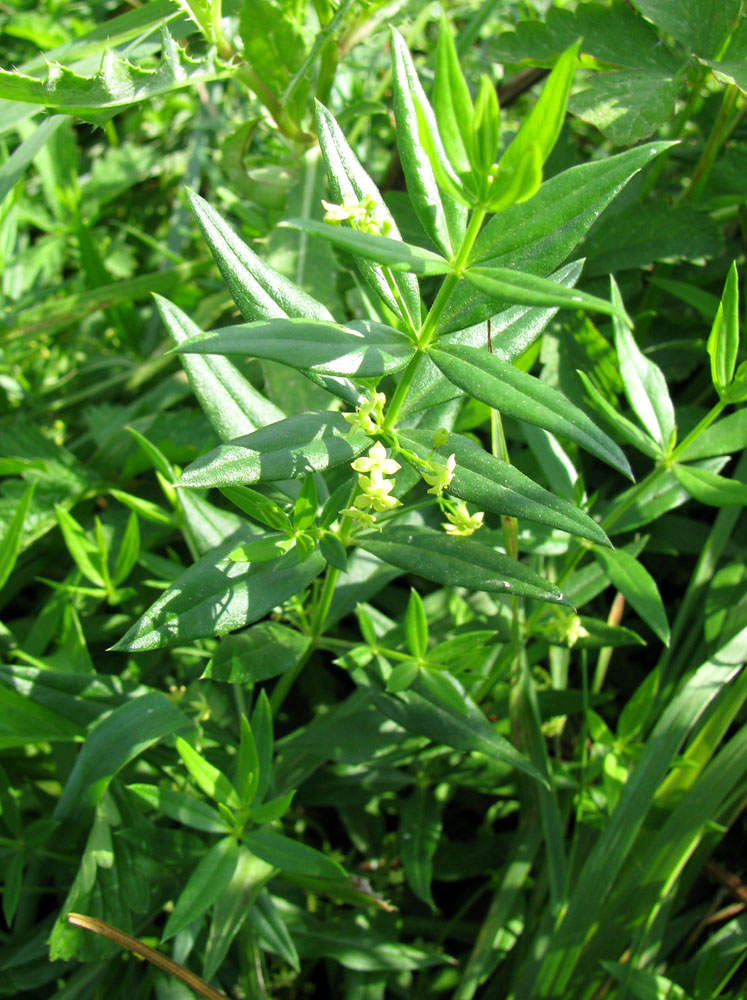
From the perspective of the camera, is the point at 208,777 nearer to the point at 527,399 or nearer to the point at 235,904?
the point at 235,904

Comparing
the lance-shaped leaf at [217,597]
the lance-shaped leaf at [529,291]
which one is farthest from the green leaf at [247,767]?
the lance-shaped leaf at [529,291]

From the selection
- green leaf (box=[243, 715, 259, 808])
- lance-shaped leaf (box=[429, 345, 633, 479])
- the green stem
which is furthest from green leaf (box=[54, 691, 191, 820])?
the green stem

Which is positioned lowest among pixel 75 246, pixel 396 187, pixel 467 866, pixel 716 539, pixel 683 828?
pixel 467 866

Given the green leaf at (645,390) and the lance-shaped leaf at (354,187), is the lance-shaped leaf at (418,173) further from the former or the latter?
the green leaf at (645,390)

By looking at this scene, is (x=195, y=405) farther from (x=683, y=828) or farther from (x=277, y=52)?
(x=683, y=828)

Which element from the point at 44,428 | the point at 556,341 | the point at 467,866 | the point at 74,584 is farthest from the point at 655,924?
the point at 44,428
